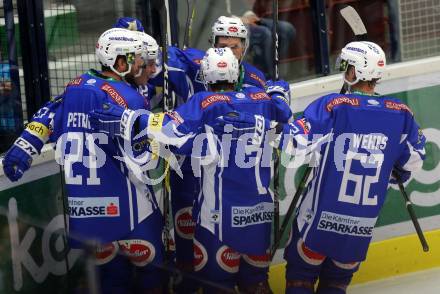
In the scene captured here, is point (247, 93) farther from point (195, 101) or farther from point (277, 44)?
point (277, 44)

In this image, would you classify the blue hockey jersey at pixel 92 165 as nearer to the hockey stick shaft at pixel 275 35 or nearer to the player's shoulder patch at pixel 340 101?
the player's shoulder patch at pixel 340 101

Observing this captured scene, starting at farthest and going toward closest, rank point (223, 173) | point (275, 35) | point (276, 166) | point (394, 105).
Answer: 1. point (275, 35)
2. point (276, 166)
3. point (394, 105)
4. point (223, 173)

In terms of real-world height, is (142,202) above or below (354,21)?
below

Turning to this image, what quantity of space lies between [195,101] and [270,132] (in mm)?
410

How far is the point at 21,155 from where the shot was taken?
582 centimetres

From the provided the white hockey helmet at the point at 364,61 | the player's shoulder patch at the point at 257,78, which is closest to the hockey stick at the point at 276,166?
the player's shoulder patch at the point at 257,78

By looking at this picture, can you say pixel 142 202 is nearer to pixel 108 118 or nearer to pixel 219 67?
pixel 108 118

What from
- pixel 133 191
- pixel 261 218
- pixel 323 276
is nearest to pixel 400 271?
pixel 323 276

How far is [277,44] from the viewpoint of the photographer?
685 centimetres

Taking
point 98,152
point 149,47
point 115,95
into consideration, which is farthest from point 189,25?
point 98,152

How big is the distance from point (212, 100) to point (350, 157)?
74cm

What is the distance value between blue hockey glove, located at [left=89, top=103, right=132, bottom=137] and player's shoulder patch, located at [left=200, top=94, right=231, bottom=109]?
1.15ft

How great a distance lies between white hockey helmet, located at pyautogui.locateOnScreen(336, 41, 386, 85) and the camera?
19.8 ft

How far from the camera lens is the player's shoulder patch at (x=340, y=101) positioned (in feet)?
19.6
